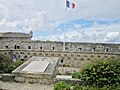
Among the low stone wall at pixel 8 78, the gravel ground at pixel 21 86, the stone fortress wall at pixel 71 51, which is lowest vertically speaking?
the gravel ground at pixel 21 86

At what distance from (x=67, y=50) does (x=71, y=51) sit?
420 mm

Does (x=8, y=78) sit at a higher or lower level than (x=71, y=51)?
lower

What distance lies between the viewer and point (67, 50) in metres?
21.5

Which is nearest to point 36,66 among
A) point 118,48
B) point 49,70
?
point 49,70

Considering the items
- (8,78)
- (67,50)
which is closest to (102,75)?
(8,78)

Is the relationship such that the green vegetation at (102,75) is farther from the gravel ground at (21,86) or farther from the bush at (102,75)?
the gravel ground at (21,86)

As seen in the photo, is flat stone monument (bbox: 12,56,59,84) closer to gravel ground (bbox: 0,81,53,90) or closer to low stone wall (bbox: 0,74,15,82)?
low stone wall (bbox: 0,74,15,82)

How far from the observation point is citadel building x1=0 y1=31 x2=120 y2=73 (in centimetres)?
2125

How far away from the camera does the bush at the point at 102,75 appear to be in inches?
417

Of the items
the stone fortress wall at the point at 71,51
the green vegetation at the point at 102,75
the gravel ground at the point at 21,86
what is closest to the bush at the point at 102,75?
the green vegetation at the point at 102,75

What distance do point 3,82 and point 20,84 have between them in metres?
0.97

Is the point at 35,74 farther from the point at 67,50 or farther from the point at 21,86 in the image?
the point at 67,50

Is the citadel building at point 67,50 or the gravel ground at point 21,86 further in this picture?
the citadel building at point 67,50

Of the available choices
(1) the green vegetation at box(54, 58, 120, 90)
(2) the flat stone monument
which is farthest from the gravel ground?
(1) the green vegetation at box(54, 58, 120, 90)
